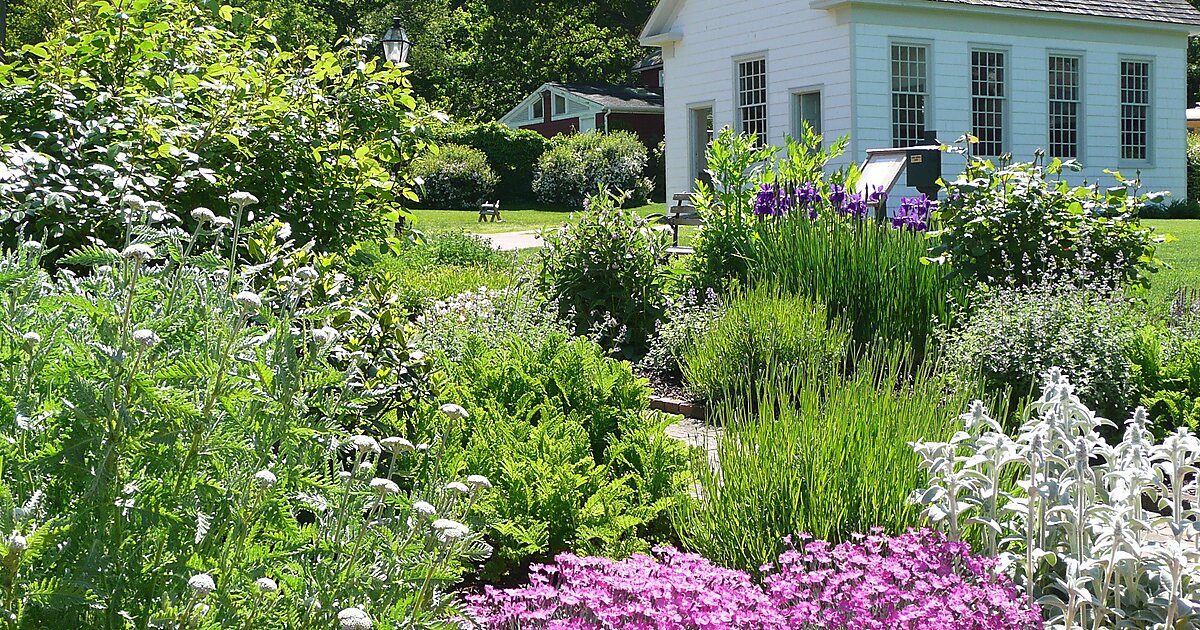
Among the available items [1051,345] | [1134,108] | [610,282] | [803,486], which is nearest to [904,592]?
[803,486]

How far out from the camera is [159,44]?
4449mm

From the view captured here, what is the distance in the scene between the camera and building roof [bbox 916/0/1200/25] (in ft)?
64.0

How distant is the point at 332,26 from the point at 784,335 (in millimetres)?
50236

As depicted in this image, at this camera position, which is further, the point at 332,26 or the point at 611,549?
the point at 332,26

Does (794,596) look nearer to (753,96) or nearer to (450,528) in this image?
(450,528)

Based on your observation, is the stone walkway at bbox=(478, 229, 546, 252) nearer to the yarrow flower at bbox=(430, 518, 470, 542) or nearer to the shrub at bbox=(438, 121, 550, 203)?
the shrub at bbox=(438, 121, 550, 203)

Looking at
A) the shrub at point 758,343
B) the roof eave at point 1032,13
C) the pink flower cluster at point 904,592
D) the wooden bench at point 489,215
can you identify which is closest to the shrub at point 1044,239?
the shrub at point 758,343

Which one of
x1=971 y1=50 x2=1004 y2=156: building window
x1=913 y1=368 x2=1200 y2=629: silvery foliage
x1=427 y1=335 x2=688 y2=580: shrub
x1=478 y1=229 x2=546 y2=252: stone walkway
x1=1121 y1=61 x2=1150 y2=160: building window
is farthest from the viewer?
x1=1121 y1=61 x2=1150 y2=160: building window

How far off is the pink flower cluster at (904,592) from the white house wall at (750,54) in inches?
625

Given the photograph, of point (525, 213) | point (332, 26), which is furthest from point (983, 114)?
point (332, 26)

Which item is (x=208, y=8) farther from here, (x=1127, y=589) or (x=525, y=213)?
(x=525, y=213)

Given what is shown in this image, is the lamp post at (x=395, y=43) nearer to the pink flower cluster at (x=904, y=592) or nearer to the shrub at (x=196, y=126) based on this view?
the shrub at (x=196, y=126)

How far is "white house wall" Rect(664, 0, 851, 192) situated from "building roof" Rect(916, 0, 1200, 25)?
2.38 metres

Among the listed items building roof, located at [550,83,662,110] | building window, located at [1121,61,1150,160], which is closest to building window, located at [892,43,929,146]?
building window, located at [1121,61,1150,160]
